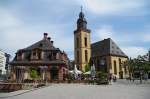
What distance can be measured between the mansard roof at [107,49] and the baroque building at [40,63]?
117ft

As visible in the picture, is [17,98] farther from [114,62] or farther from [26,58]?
[114,62]

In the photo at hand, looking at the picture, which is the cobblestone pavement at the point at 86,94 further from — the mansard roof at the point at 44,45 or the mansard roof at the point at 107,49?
the mansard roof at the point at 107,49

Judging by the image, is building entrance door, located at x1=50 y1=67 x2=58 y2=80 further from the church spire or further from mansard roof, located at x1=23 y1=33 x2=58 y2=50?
the church spire

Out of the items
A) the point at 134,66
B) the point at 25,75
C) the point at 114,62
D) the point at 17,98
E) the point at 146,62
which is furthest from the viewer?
the point at 114,62

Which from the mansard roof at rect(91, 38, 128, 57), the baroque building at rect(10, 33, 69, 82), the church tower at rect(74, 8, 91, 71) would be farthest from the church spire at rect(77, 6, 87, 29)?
the baroque building at rect(10, 33, 69, 82)

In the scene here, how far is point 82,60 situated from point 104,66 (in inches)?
308

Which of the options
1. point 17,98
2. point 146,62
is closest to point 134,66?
point 146,62

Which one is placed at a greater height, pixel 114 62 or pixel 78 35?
pixel 78 35

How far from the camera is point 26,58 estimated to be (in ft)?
186

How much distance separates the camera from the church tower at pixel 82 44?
298 ft

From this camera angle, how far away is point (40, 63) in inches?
2194

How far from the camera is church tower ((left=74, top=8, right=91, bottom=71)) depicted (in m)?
90.9

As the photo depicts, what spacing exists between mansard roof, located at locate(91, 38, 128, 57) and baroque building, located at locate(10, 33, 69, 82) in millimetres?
35646

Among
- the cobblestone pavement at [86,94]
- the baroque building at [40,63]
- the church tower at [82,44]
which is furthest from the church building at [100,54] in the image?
the cobblestone pavement at [86,94]
